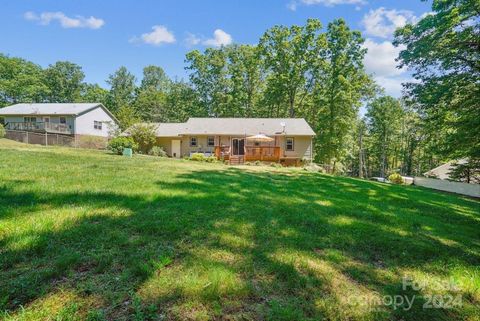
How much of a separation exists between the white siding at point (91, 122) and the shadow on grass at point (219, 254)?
28039 millimetres

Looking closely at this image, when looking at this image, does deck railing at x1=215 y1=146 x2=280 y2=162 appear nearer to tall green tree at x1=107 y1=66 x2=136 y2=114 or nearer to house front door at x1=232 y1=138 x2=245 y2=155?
house front door at x1=232 y1=138 x2=245 y2=155

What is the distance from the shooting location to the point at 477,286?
2801 millimetres

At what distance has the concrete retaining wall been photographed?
15535 mm

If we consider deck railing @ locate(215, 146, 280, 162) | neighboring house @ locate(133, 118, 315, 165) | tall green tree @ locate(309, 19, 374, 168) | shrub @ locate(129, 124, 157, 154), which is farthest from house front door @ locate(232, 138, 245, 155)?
tall green tree @ locate(309, 19, 374, 168)

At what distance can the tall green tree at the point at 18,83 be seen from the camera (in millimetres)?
41875

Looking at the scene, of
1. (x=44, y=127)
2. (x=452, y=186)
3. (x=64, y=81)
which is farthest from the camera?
(x=64, y=81)

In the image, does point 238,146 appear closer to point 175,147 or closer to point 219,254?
point 175,147

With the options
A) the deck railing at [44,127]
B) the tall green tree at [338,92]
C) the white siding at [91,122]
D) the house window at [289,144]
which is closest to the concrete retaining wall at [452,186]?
the tall green tree at [338,92]

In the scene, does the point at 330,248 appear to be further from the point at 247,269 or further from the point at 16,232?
the point at 16,232

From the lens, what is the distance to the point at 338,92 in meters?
26.9

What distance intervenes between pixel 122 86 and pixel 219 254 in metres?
55.6

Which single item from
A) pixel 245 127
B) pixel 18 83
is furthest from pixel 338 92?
pixel 18 83

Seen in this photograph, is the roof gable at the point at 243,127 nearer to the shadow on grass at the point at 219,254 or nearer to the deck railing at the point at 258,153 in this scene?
the deck railing at the point at 258,153

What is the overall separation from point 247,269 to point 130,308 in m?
1.21
